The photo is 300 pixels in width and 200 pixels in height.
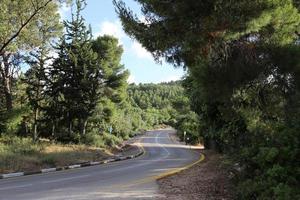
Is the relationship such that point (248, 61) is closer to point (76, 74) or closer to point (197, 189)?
Result: point (197, 189)

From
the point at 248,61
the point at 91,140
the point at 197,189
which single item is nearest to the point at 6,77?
the point at 91,140

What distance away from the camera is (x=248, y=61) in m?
12.9

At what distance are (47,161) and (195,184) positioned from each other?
1495 centimetres

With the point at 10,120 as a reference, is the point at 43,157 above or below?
below

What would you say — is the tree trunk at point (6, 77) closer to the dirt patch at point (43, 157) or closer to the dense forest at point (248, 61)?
the dirt patch at point (43, 157)

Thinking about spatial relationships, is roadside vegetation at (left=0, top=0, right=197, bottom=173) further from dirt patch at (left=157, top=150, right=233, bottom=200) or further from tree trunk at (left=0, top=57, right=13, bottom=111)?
dirt patch at (left=157, top=150, right=233, bottom=200)

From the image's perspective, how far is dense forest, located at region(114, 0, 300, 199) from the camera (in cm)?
1117

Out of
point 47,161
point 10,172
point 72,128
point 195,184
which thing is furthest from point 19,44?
point 195,184

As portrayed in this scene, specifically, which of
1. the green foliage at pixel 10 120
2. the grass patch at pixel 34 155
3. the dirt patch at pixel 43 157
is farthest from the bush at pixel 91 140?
the green foliage at pixel 10 120

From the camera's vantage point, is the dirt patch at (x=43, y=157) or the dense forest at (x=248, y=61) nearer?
the dense forest at (x=248, y=61)

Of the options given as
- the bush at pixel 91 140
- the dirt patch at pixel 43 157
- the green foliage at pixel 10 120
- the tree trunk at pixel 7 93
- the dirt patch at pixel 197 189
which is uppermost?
the tree trunk at pixel 7 93

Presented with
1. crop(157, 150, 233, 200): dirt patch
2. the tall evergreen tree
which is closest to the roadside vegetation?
the tall evergreen tree

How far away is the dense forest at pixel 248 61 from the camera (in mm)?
11172

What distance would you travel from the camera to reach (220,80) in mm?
12898
